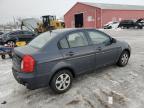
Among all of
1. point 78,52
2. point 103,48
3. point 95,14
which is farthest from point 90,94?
point 95,14

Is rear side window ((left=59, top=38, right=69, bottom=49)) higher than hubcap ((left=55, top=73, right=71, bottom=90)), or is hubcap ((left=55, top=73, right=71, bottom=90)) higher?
rear side window ((left=59, top=38, right=69, bottom=49))

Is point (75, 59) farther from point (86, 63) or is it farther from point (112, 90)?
point (112, 90)

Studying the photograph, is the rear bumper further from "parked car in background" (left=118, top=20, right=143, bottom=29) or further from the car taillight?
"parked car in background" (left=118, top=20, right=143, bottom=29)

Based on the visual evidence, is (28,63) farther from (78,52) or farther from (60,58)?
(78,52)

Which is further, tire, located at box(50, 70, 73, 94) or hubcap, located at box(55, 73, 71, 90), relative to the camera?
hubcap, located at box(55, 73, 71, 90)

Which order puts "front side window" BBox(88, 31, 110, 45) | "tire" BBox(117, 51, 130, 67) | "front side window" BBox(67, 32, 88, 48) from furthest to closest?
"tire" BBox(117, 51, 130, 67) < "front side window" BBox(88, 31, 110, 45) < "front side window" BBox(67, 32, 88, 48)

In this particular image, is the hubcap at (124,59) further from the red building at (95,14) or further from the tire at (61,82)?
the red building at (95,14)

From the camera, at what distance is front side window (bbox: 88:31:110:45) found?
5.32m

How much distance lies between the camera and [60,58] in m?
4.43

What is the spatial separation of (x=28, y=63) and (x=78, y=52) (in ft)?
4.67

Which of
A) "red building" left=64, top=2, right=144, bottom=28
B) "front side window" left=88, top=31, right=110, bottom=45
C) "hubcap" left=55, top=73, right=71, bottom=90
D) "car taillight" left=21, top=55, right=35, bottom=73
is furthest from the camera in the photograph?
"red building" left=64, top=2, right=144, bottom=28

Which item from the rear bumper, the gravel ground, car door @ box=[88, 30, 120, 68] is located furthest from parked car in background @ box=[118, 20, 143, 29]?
the rear bumper

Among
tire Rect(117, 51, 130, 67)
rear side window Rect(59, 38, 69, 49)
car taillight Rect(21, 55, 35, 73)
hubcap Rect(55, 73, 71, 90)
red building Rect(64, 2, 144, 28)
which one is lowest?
hubcap Rect(55, 73, 71, 90)

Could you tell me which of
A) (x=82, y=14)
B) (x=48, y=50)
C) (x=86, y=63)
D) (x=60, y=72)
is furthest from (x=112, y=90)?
(x=82, y=14)
